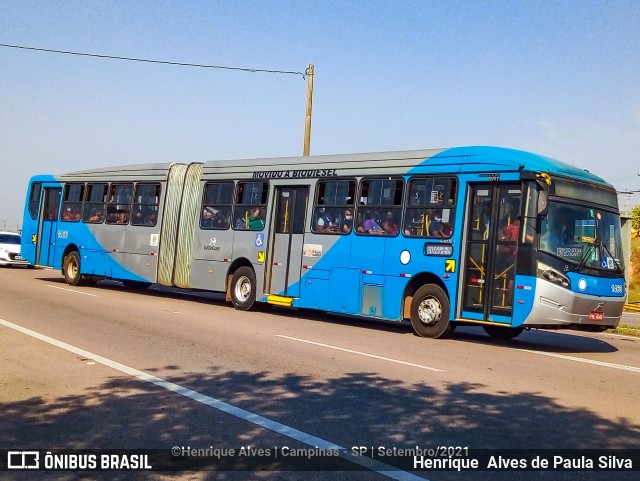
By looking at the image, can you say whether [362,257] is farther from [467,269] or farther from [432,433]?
[432,433]

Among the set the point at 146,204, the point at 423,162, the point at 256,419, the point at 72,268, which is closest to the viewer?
the point at 256,419

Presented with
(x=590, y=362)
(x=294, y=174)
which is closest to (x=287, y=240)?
(x=294, y=174)

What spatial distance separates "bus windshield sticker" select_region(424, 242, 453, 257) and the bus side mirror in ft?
6.52

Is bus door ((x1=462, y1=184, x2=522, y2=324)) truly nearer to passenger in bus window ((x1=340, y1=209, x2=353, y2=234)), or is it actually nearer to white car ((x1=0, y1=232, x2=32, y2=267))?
passenger in bus window ((x1=340, y1=209, x2=353, y2=234))

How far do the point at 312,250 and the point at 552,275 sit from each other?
19.3ft

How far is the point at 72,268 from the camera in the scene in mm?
25219

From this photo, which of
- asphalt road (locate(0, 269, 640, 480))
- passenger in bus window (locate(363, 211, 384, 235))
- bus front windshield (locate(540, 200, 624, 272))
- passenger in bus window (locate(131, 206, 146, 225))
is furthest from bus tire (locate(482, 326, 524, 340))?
passenger in bus window (locate(131, 206, 146, 225))

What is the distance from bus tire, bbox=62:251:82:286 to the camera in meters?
24.9

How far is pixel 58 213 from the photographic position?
85.6 feet

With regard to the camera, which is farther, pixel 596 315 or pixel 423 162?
pixel 423 162

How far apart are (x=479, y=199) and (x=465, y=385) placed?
18.4ft

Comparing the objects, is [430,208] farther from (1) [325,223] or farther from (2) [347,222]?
(1) [325,223]

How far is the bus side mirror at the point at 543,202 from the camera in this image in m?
13.2

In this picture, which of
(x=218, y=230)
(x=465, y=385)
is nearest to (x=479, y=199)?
(x=465, y=385)
